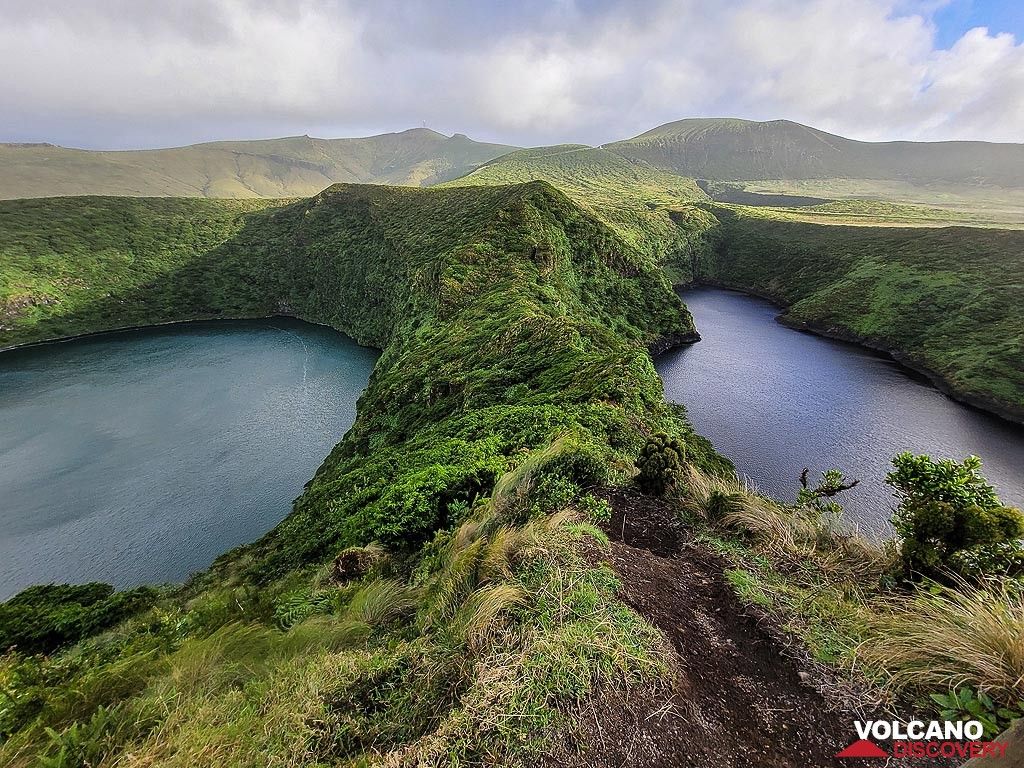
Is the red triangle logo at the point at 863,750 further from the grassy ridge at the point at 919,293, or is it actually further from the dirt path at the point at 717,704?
the grassy ridge at the point at 919,293

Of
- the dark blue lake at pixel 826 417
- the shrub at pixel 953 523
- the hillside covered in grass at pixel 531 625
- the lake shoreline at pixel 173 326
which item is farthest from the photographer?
the lake shoreline at pixel 173 326

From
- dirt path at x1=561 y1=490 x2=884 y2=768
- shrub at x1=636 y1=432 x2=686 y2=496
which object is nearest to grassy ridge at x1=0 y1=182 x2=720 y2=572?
shrub at x1=636 y1=432 x2=686 y2=496

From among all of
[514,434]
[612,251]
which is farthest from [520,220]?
[514,434]

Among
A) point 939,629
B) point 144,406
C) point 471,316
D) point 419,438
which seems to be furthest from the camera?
point 144,406

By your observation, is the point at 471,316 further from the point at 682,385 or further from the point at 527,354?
the point at 682,385

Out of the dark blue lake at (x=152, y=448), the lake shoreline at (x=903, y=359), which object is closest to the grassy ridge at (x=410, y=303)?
the dark blue lake at (x=152, y=448)
